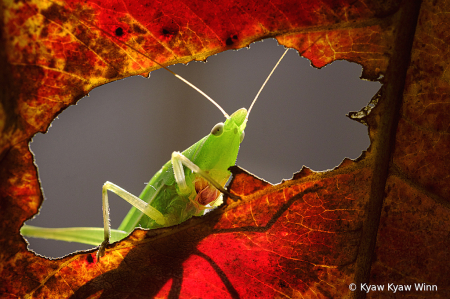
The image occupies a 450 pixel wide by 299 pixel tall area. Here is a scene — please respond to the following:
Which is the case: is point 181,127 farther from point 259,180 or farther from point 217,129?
point 259,180

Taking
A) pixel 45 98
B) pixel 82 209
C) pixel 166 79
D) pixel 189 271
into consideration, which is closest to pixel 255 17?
pixel 45 98

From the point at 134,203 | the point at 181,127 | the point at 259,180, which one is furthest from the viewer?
the point at 181,127

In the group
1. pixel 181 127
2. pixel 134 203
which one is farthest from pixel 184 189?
pixel 181 127

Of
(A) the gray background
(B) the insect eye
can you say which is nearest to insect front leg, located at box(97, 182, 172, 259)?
(B) the insect eye

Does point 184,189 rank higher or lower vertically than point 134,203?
higher

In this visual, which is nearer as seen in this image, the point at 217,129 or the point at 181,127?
the point at 217,129

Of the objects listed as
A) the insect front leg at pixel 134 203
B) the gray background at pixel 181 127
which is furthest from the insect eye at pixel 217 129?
the gray background at pixel 181 127

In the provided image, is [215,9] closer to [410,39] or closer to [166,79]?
[410,39]

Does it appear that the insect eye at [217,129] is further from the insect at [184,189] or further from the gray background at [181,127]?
the gray background at [181,127]
